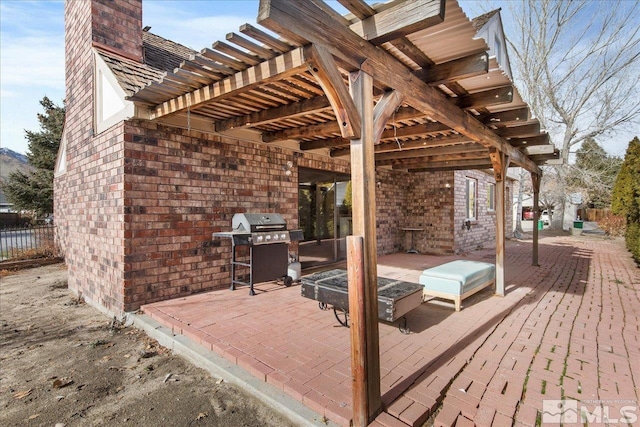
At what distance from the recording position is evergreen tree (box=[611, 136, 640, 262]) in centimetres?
851

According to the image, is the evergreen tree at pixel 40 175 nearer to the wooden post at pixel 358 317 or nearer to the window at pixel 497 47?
the wooden post at pixel 358 317

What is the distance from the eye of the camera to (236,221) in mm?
5043

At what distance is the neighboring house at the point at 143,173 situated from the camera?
13.8 feet

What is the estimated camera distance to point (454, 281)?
14.2 ft

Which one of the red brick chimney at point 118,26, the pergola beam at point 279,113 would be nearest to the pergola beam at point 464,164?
the pergola beam at point 279,113

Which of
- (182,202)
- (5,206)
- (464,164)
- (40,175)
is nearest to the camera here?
(182,202)

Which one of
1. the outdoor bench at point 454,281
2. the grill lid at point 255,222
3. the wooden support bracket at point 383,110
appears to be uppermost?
the wooden support bracket at point 383,110

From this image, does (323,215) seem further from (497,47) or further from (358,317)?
(497,47)

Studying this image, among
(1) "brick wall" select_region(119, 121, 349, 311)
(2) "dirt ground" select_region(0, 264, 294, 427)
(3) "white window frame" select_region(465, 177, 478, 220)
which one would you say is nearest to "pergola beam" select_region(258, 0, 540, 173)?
(2) "dirt ground" select_region(0, 264, 294, 427)

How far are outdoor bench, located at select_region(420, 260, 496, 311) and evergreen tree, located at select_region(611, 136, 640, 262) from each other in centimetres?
616

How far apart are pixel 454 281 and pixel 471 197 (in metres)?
7.88

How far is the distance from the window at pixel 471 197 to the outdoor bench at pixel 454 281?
6.31m

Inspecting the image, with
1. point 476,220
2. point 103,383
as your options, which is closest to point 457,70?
point 103,383

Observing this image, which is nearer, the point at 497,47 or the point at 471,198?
the point at 471,198
